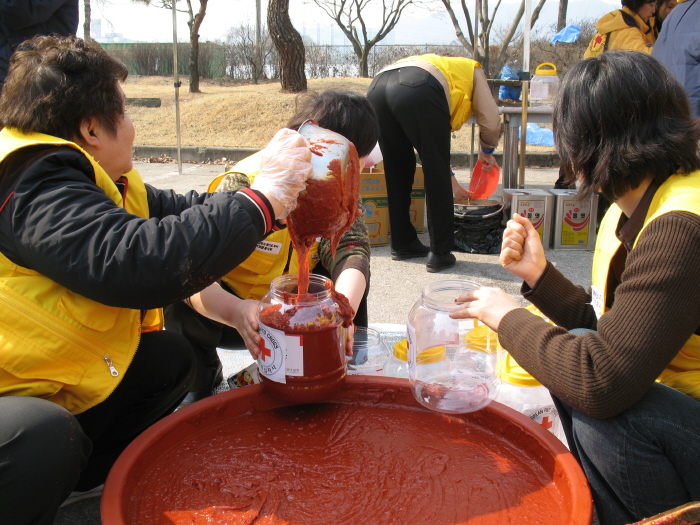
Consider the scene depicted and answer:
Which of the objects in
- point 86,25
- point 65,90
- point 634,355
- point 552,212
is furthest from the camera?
point 86,25

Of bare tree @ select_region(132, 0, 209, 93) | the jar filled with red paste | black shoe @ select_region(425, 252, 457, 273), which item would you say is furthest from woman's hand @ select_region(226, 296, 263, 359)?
bare tree @ select_region(132, 0, 209, 93)

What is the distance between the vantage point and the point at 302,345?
1569 millimetres

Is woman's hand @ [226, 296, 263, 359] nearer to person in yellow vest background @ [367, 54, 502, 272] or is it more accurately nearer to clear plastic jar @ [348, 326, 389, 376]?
clear plastic jar @ [348, 326, 389, 376]

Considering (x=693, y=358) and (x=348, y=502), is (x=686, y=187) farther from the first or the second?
(x=348, y=502)

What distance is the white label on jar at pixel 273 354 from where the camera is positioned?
1.58 meters

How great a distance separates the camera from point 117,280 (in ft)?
4.44

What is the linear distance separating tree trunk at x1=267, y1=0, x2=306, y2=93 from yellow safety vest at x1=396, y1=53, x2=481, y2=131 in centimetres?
856

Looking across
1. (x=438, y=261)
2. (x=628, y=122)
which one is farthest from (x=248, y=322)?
(x=438, y=261)

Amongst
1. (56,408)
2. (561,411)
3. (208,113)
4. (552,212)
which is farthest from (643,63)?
(208,113)

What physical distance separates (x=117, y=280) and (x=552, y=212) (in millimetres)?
4552

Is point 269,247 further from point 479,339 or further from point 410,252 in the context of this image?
point 410,252

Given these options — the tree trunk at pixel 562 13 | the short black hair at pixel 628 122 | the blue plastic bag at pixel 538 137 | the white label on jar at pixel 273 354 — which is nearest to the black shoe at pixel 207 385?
the white label on jar at pixel 273 354

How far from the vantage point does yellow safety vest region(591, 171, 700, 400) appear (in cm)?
137

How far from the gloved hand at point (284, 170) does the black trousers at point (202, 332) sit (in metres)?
0.90
